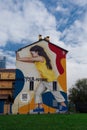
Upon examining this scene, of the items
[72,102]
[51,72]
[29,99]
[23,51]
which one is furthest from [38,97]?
[72,102]

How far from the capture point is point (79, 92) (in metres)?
73.9

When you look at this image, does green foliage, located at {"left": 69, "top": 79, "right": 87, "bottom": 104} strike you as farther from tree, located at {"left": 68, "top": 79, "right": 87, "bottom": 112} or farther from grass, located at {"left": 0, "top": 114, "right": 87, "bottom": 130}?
grass, located at {"left": 0, "top": 114, "right": 87, "bottom": 130}

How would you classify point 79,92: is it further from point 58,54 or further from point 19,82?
point 19,82

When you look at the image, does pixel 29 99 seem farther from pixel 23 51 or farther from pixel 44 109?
pixel 23 51

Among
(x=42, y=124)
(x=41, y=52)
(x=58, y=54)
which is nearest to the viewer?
(x=42, y=124)

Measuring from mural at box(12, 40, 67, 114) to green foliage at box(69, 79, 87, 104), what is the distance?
17665mm

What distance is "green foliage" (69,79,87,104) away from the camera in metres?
70.0

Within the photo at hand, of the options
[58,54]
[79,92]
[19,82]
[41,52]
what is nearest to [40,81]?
[19,82]

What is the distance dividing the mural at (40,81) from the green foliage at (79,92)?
17.7 metres

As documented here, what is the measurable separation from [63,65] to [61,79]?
2.53 meters

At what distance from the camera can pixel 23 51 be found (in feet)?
171

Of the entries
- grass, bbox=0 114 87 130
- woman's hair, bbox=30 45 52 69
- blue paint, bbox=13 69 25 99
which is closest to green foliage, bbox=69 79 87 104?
woman's hair, bbox=30 45 52 69

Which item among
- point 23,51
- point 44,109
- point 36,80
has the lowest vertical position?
point 44,109

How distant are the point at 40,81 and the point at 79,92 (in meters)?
24.9
